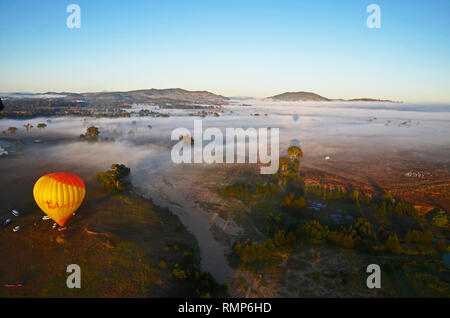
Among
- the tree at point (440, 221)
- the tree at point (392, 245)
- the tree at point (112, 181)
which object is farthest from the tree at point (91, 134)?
the tree at point (440, 221)

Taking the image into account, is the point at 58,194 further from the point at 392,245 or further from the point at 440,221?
the point at 440,221

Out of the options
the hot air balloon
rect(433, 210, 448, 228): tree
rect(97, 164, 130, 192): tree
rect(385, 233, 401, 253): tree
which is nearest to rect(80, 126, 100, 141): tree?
rect(97, 164, 130, 192): tree

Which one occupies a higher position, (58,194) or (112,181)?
(58,194)

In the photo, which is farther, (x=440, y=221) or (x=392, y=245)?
(x=440, y=221)

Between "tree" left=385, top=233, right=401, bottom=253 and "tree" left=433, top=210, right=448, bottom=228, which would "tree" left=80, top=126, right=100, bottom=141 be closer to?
"tree" left=385, top=233, right=401, bottom=253

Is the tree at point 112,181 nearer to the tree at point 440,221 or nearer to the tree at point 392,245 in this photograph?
the tree at point 392,245

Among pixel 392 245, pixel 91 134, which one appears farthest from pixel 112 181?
pixel 91 134

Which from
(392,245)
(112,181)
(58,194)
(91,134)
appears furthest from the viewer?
(91,134)

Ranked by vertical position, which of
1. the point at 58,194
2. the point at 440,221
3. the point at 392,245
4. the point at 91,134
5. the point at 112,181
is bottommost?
the point at 392,245
